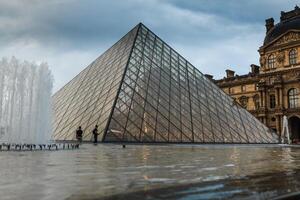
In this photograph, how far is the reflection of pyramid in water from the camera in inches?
699

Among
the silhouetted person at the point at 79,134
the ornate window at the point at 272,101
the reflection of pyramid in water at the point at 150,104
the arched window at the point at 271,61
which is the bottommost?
the silhouetted person at the point at 79,134

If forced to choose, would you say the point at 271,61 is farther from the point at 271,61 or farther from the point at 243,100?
the point at 243,100

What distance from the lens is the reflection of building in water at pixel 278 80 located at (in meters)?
48.9

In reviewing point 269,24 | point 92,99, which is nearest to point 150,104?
point 92,99

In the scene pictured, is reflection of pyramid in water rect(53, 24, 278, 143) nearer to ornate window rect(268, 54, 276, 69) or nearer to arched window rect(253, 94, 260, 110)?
ornate window rect(268, 54, 276, 69)

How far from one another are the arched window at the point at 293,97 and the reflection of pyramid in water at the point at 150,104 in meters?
25.4

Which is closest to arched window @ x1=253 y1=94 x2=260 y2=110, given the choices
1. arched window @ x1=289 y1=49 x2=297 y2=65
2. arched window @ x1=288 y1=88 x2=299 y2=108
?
arched window @ x1=288 y1=88 x2=299 y2=108

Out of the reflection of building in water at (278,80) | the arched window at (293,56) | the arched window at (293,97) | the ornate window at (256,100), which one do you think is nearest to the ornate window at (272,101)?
the reflection of building in water at (278,80)

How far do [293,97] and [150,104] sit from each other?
35.1 metres

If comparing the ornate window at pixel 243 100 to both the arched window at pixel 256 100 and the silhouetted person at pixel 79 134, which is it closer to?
the arched window at pixel 256 100

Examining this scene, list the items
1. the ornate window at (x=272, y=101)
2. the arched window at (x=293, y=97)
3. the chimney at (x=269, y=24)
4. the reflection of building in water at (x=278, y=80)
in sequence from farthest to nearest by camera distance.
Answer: the chimney at (x=269, y=24) < the ornate window at (x=272, y=101) < the reflection of building in water at (x=278, y=80) < the arched window at (x=293, y=97)

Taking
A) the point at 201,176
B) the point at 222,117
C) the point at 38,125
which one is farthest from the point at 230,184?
the point at 222,117

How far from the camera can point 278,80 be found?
163 feet

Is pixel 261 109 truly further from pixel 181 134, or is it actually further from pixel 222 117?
pixel 181 134
